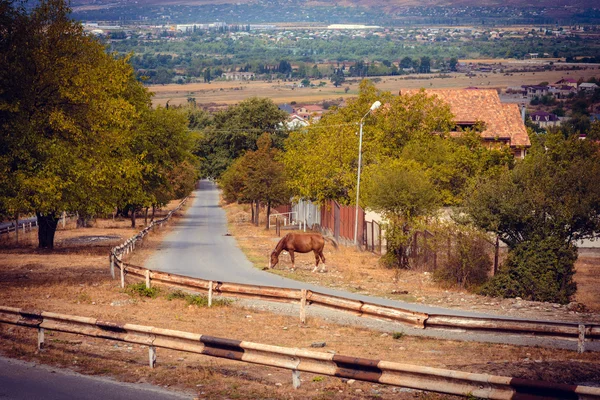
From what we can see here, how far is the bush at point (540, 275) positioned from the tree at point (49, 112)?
15.4 meters

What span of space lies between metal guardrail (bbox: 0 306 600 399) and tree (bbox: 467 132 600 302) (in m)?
17.4

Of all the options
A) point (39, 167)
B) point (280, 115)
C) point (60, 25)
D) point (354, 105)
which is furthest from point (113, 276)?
point (280, 115)

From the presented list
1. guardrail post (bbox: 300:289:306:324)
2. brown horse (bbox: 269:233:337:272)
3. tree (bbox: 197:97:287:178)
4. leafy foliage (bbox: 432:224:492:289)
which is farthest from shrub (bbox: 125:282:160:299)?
tree (bbox: 197:97:287:178)

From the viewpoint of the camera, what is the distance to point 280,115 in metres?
124

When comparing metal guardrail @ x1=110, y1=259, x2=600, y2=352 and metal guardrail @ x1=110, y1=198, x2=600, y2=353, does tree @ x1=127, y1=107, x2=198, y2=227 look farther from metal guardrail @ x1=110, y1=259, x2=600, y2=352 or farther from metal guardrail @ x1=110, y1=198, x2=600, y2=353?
metal guardrail @ x1=110, y1=198, x2=600, y2=353

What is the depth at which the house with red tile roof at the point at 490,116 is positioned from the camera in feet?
259

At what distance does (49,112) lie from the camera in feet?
98.0

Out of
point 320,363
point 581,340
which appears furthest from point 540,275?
point 320,363

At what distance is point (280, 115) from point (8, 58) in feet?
314

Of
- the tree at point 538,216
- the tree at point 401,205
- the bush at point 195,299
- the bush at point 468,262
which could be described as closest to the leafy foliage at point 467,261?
the bush at point 468,262

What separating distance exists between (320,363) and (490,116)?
237ft

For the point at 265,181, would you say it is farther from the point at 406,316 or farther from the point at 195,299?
the point at 406,316

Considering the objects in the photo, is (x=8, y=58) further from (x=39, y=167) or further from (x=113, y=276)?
(x=113, y=276)

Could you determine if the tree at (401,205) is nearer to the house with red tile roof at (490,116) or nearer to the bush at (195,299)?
the bush at (195,299)
